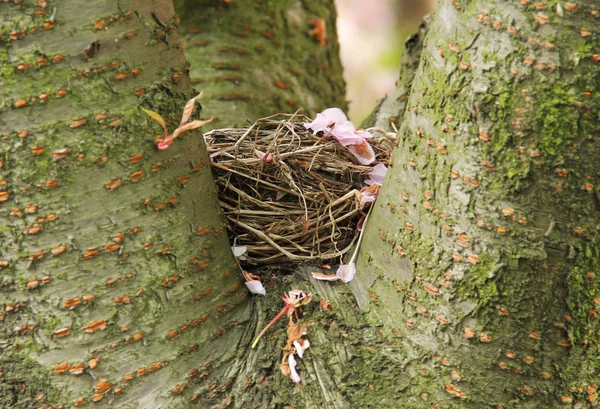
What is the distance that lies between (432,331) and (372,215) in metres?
0.30

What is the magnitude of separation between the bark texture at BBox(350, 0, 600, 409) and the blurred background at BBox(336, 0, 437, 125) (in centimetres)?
600

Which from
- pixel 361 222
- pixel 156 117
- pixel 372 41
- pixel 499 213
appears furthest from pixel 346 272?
pixel 372 41

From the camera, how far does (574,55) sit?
1078 mm

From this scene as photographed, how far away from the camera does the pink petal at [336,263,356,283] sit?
4.75ft

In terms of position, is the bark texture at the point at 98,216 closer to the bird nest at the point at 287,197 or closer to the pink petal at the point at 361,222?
the bird nest at the point at 287,197

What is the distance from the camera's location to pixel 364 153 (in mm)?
1748

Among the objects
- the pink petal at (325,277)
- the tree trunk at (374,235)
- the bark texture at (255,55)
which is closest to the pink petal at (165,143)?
the tree trunk at (374,235)

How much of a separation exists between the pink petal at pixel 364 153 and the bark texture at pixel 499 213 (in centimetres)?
41

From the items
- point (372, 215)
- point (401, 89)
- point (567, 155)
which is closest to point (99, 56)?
point (372, 215)

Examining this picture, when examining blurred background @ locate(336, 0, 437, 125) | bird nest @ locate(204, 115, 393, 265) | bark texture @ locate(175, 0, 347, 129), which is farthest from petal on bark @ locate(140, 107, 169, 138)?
blurred background @ locate(336, 0, 437, 125)

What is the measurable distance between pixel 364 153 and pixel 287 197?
0.84ft

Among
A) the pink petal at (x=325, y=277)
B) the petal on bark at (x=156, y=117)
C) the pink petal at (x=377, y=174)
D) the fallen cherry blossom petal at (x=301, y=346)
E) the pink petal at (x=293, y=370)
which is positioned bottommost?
the pink petal at (x=293, y=370)

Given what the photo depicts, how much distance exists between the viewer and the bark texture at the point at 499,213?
110cm

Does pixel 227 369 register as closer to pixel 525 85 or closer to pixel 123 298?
pixel 123 298
